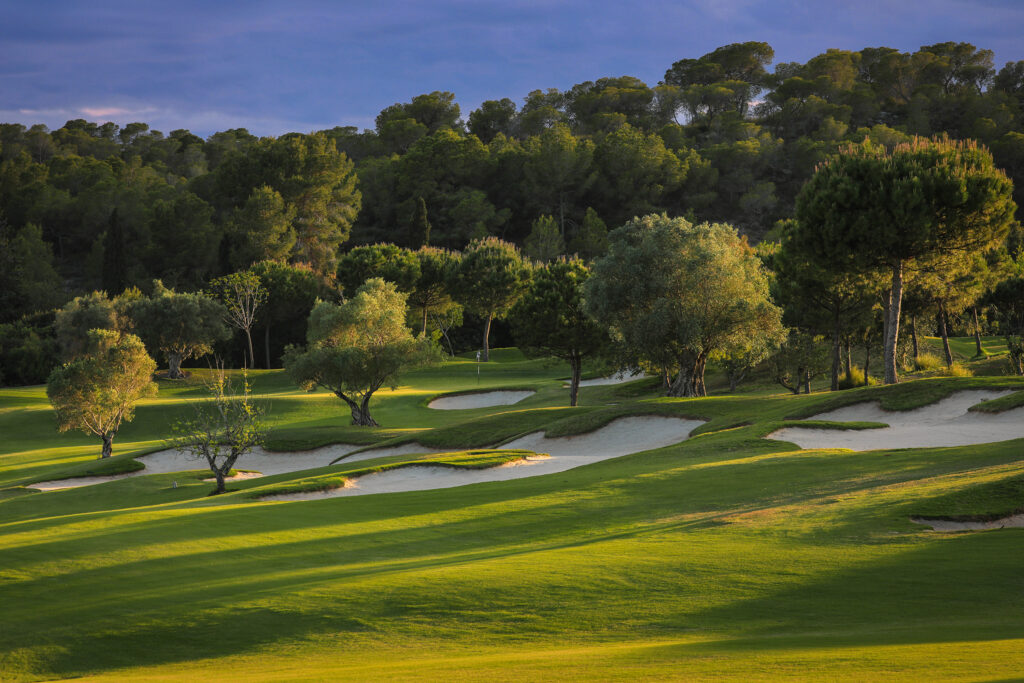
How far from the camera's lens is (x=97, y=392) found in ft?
123

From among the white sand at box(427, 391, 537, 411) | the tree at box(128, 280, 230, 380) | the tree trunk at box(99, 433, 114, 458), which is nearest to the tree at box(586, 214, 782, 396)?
the white sand at box(427, 391, 537, 411)

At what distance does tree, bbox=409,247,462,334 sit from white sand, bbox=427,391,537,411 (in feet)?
78.2

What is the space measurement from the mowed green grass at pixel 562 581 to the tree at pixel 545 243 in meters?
79.2

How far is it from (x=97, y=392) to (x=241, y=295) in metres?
41.9

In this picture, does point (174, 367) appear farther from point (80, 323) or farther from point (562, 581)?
point (562, 581)

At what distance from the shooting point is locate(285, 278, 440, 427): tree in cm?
4025

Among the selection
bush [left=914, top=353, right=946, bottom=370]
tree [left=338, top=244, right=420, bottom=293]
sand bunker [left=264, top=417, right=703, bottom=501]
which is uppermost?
tree [left=338, top=244, right=420, bottom=293]

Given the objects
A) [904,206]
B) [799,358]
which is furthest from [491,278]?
[904,206]

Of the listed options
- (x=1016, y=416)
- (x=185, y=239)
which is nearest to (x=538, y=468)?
(x=1016, y=416)

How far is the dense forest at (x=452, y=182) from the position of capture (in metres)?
96.3

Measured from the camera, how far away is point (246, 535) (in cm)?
1384

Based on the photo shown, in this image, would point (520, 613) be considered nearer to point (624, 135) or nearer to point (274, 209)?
point (274, 209)

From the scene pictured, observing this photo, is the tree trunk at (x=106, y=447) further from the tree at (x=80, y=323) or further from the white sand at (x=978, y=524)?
the tree at (x=80, y=323)

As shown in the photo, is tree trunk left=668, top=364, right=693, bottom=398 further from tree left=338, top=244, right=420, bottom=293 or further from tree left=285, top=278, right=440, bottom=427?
tree left=338, top=244, right=420, bottom=293
